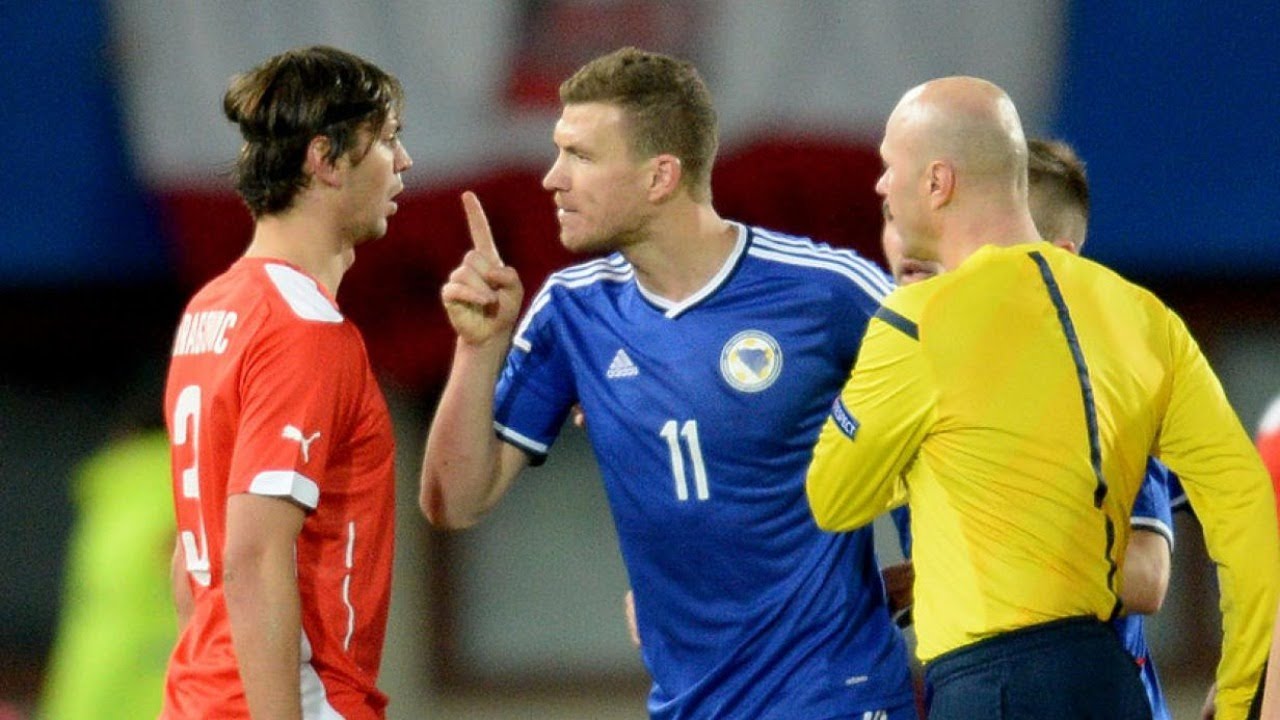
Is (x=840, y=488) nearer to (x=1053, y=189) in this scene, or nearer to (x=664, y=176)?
(x=664, y=176)

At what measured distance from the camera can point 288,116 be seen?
358cm

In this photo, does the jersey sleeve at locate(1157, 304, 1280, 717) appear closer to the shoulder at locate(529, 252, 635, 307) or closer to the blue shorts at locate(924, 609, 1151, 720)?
the blue shorts at locate(924, 609, 1151, 720)

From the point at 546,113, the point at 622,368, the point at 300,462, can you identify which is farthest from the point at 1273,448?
the point at 546,113

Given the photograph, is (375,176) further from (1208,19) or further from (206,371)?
(1208,19)

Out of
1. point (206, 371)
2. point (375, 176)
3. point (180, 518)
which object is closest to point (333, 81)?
point (375, 176)

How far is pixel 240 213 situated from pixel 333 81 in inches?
112

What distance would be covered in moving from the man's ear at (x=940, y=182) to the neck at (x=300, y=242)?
3.19ft

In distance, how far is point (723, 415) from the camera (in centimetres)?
394

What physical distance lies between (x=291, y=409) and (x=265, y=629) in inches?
13.1

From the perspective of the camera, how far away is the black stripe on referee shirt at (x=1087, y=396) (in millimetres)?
3326

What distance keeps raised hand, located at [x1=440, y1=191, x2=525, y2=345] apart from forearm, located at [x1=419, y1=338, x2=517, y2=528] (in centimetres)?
4

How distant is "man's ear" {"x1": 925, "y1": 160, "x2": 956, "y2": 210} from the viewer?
3521 millimetres

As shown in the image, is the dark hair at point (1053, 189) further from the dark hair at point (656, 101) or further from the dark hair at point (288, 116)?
the dark hair at point (288, 116)

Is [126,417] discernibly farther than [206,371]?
Yes
